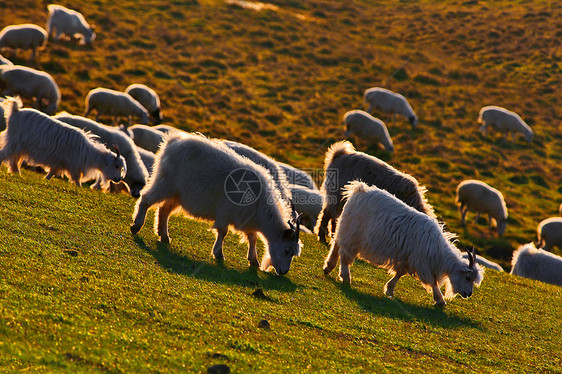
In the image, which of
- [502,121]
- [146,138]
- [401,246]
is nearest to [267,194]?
[401,246]

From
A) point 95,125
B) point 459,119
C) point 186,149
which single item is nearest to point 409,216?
point 186,149

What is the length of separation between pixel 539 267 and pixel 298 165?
14137 mm

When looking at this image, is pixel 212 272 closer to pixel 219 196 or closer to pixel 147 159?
pixel 219 196

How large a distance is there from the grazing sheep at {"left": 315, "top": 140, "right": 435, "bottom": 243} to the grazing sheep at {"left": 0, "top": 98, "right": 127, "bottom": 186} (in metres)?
5.50

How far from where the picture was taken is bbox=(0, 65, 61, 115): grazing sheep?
1008 inches

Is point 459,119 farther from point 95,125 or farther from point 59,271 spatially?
point 59,271

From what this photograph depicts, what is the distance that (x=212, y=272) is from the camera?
10383 millimetres

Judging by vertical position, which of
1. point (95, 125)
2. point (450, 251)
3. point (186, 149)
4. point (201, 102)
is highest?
point (186, 149)

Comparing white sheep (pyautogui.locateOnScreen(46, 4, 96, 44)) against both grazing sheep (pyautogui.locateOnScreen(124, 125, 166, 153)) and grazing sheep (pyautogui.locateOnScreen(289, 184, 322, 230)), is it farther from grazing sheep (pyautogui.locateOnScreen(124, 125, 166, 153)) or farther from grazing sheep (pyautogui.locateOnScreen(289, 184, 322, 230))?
grazing sheep (pyautogui.locateOnScreen(289, 184, 322, 230))

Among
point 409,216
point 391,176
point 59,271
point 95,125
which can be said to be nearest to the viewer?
point 59,271

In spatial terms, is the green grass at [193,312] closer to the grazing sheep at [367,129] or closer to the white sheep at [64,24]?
the grazing sheep at [367,129]

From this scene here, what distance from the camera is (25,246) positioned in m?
9.04

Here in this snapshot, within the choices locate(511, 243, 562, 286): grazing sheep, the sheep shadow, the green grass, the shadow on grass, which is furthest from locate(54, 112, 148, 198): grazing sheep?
locate(511, 243, 562, 286): grazing sheep

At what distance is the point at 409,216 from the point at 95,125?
10.9 metres
